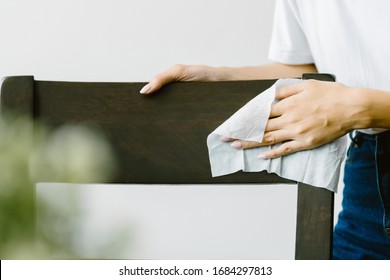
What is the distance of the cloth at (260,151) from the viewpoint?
66cm

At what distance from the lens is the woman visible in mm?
686

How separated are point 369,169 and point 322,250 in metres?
0.30

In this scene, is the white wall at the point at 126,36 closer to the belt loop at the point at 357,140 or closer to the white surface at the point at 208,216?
the white surface at the point at 208,216

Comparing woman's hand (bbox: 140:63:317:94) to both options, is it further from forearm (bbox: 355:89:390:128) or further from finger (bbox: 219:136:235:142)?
forearm (bbox: 355:89:390:128)

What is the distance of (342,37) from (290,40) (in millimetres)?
167

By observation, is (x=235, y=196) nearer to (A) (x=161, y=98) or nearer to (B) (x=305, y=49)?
(B) (x=305, y=49)

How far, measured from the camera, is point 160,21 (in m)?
1.54

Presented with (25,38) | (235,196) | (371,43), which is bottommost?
(235,196)

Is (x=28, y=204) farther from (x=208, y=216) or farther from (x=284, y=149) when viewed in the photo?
(x=208, y=216)

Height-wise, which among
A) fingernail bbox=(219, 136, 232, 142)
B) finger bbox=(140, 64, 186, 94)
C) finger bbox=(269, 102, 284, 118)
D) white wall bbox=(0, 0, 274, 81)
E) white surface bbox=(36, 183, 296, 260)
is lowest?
white surface bbox=(36, 183, 296, 260)

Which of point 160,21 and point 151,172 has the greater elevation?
point 160,21

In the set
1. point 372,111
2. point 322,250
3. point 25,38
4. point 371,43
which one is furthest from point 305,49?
point 25,38

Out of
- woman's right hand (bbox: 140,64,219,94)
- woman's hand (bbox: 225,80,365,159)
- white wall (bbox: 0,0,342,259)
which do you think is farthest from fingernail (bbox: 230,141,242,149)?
white wall (bbox: 0,0,342,259)

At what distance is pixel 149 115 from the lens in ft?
2.36
